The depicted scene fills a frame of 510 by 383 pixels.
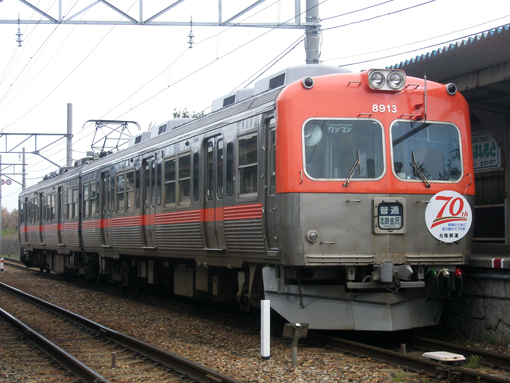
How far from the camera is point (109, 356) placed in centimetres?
830

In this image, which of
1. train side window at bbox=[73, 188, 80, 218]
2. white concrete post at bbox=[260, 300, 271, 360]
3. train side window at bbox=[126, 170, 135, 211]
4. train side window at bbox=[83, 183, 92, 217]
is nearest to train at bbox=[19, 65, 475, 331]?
white concrete post at bbox=[260, 300, 271, 360]

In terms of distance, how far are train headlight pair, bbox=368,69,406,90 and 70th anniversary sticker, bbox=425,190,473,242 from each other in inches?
56.2

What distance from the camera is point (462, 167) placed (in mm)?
8477

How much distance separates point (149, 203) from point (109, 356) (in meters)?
4.72

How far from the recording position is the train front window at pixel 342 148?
793 centimetres

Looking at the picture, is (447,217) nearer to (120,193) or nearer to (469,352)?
(469,352)

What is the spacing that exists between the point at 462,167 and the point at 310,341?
9.57 feet

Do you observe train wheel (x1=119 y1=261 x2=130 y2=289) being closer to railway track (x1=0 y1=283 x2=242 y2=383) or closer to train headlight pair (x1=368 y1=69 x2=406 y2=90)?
railway track (x1=0 y1=283 x2=242 y2=383)

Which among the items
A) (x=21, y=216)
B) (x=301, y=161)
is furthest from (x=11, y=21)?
(x=21, y=216)

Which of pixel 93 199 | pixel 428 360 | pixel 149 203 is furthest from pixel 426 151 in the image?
pixel 93 199

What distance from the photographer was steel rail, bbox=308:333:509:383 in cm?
611

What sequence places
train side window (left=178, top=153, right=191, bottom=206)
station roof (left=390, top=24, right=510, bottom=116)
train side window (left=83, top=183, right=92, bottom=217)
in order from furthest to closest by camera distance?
1. train side window (left=83, top=183, right=92, bottom=217)
2. train side window (left=178, top=153, right=191, bottom=206)
3. station roof (left=390, top=24, right=510, bottom=116)

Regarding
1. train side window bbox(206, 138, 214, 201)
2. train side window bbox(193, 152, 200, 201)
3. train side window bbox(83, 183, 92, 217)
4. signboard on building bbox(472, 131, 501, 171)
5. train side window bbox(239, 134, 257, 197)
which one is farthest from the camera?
train side window bbox(83, 183, 92, 217)

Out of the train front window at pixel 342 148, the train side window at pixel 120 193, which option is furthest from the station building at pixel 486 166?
the train side window at pixel 120 193
